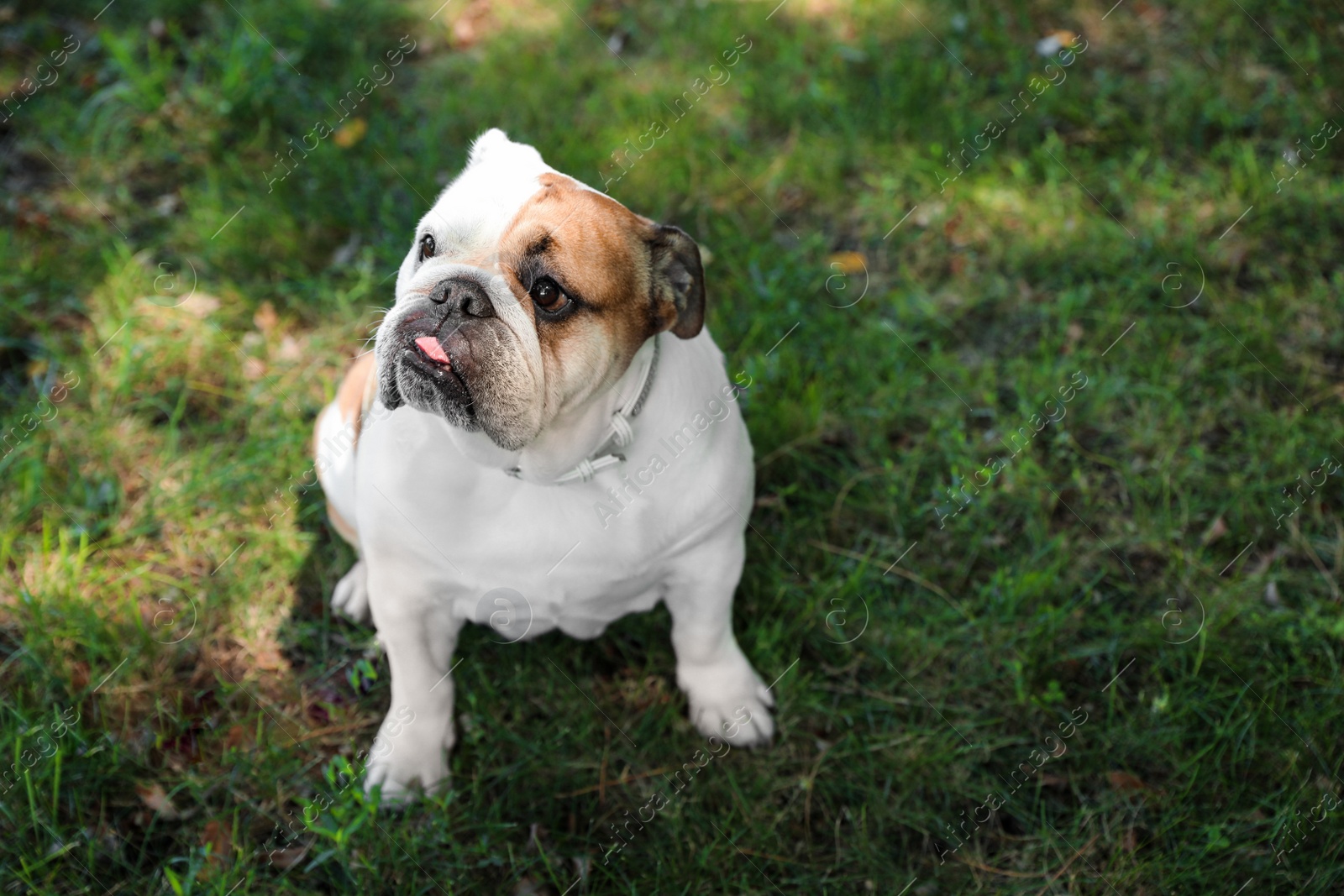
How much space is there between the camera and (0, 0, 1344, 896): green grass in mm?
3234

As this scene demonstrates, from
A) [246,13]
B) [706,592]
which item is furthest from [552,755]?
[246,13]

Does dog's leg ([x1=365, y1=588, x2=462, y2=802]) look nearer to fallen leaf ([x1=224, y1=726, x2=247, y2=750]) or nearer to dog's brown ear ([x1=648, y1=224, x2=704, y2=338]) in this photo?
fallen leaf ([x1=224, y1=726, x2=247, y2=750])

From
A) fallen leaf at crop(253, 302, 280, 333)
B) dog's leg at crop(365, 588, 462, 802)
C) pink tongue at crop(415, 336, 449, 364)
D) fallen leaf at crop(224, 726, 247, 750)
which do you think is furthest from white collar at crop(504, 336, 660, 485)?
fallen leaf at crop(253, 302, 280, 333)

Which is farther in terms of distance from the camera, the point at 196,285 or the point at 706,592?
the point at 196,285

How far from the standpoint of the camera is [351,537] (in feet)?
11.5

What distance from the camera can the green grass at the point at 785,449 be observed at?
3234 millimetres

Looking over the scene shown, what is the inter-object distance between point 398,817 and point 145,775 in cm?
82

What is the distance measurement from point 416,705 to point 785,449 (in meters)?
1.65

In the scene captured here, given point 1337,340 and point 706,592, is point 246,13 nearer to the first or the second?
point 706,592

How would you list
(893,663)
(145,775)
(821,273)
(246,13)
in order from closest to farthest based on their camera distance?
(145,775) < (893,663) < (821,273) < (246,13)

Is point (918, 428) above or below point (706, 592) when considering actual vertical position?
below

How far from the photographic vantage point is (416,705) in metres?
3.15

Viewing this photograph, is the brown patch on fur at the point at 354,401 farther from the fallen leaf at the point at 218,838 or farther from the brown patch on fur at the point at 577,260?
the fallen leaf at the point at 218,838

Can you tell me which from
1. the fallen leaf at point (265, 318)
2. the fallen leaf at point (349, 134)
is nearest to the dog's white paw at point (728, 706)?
the fallen leaf at point (265, 318)
